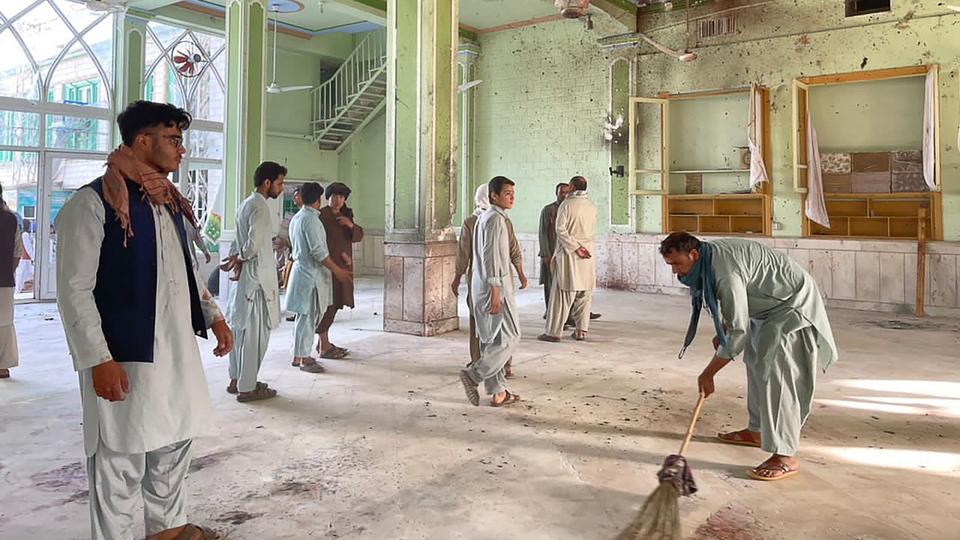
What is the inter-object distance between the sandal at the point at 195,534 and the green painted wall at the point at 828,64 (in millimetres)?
9085

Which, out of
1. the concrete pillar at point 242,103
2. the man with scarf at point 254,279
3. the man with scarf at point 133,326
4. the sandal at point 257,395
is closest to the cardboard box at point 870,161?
the man with scarf at point 254,279

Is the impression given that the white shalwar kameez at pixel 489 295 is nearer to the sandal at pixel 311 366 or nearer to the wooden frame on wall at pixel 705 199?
the sandal at pixel 311 366

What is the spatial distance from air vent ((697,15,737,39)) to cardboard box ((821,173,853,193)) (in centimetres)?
260

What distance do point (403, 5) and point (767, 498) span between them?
19.4 feet

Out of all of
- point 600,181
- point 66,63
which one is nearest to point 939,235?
point 600,181

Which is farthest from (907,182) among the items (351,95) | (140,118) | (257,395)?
(351,95)

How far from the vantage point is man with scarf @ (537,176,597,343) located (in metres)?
6.24

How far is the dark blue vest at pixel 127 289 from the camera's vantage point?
196 cm

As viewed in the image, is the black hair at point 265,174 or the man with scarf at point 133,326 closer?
the man with scarf at point 133,326

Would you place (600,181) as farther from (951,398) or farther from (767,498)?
(767,498)

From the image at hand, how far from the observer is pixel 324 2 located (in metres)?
9.59

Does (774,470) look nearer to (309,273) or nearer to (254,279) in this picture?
(254,279)

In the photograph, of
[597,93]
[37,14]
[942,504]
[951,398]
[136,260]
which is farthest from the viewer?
[597,93]

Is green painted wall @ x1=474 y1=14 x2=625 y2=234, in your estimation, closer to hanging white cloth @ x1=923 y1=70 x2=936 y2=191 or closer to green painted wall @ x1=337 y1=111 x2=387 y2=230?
green painted wall @ x1=337 y1=111 x2=387 y2=230
